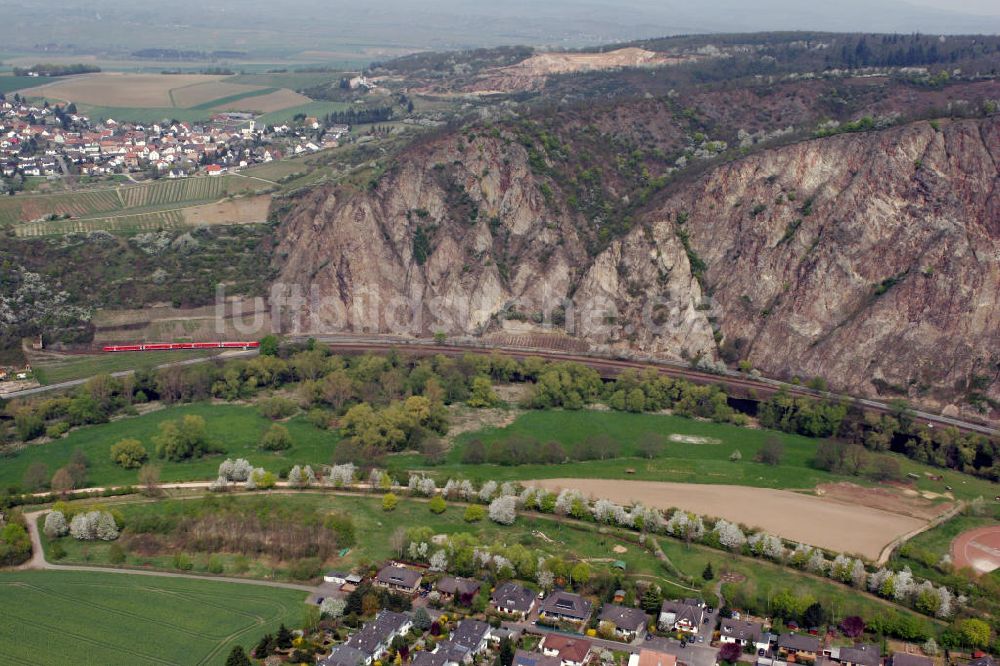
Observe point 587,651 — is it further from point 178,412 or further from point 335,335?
point 335,335

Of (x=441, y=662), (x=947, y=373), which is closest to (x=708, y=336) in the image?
(x=947, y=373)

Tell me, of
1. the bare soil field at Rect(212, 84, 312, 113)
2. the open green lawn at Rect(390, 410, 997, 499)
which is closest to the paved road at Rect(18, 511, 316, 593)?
the open green lawn at Rect(390, 410, 997, 499)

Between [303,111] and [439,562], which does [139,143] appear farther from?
[439,562]

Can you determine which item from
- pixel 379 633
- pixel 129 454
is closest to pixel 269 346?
pixel 129 454

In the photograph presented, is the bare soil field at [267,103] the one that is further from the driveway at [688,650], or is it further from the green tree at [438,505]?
the driveway at [688,650]

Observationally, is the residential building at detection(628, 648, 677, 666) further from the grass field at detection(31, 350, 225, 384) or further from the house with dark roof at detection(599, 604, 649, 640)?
the grass field at detection(31, 350, 225, 384)

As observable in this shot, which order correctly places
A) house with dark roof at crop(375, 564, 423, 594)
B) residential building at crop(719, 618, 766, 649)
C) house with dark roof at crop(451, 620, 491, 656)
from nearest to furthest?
1. house with dark roof at crop(451, 620, 491, 656)
2. residential building at crop(719, 618, 766, 649)
3. house with dark roof at crop(375, 564, 423, 594)

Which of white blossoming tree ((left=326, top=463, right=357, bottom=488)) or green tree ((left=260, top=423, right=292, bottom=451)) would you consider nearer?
white blossoming tree ((left=326, top=463, right=357, bottom=488))

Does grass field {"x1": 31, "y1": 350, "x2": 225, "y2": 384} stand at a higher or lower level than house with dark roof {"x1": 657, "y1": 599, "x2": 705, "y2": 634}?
lower
